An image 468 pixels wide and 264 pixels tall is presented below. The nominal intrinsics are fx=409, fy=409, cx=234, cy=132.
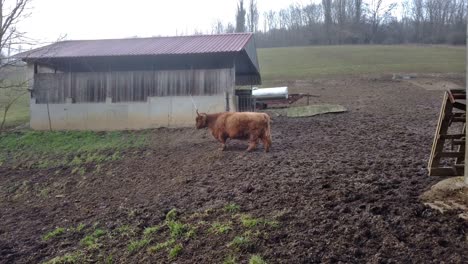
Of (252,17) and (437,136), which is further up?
(252,17)

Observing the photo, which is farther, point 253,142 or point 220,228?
point 253,142

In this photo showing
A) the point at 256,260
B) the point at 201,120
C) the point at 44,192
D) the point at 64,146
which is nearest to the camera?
the point at 256,260

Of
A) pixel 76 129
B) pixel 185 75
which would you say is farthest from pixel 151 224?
pixel 76 129

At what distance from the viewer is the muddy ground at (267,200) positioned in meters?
4.48

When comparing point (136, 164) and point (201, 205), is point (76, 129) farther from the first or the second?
point (201, 205)

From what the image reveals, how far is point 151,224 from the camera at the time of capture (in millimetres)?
6523

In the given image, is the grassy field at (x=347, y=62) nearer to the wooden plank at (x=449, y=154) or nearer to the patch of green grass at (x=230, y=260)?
the patch of green grass at (x=230, y=260)

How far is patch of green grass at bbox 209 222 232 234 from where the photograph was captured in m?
5.38

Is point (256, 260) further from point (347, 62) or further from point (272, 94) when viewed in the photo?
point (347, 62)

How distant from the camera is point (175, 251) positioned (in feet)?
16.9

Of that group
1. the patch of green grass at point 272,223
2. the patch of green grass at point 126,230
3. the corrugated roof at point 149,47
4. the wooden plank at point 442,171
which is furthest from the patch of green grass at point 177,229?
the corrugated roof at point 149,47

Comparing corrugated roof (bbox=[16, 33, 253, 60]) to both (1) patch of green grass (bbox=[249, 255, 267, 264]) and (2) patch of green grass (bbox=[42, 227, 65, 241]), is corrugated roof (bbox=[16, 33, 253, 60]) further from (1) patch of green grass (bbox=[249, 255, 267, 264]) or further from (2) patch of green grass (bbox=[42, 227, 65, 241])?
(1) patch of green grass (bbox=[249, 255, 267, 264])

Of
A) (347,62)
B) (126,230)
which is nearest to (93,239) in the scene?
(126,230)

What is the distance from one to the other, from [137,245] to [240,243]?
1683mm
